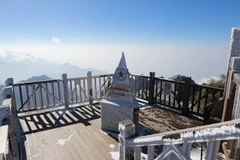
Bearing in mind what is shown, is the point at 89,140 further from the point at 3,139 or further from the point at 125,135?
the point at 3,139

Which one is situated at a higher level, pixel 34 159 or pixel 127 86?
pixel 127 86

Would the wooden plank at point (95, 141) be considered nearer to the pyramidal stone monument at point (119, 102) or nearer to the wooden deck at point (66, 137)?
the wooden deck at point (66, 137)

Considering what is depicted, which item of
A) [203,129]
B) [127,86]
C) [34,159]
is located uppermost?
[203,129]

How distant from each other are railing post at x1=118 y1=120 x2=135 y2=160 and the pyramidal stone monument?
1723mm

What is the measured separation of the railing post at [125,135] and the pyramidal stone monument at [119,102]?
172 centimetres

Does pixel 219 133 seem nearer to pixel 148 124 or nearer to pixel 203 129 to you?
pixel 203 129

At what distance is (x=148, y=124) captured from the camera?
4.42m

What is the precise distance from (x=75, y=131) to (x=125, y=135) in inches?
104

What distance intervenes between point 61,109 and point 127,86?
9.57 ft

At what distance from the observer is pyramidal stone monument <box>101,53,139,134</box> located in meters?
3.89

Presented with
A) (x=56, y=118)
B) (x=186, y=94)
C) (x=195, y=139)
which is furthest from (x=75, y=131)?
(x=195, y=139)

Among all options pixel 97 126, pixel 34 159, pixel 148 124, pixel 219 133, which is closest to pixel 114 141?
pixel 97 126

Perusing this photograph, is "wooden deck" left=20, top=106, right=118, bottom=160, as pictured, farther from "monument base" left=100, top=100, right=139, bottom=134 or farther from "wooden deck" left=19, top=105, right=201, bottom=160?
"monument base" left=100, top=100, right=139, bottom=134

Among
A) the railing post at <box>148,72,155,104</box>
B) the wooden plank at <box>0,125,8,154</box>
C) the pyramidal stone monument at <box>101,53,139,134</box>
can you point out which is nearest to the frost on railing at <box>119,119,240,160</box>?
the wooden plank at <box>0,125,8,154</box>
